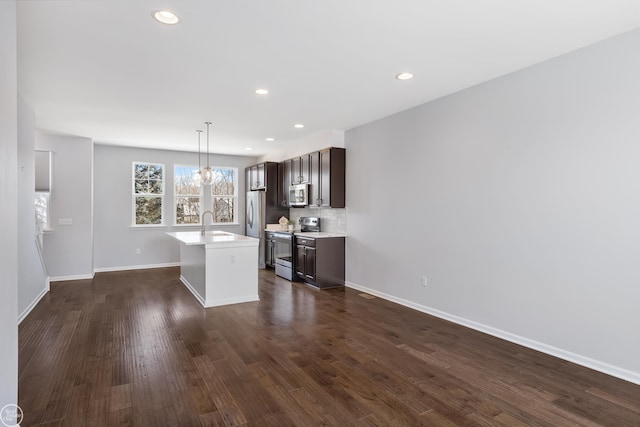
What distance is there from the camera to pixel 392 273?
16.2ft

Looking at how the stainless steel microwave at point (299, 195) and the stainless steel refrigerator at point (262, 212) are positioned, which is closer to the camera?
the stainless steel microwave at point (299, 195)

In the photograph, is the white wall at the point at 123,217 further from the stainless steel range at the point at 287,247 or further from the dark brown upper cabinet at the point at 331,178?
the dark brown upper cabinet at the point at 331,178

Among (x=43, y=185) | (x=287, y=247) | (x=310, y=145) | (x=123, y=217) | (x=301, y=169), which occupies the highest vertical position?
(x=310, y=145)

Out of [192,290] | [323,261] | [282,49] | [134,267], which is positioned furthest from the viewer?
[134,267]

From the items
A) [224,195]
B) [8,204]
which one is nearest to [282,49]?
[8,204]

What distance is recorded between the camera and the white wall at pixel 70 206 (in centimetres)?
623

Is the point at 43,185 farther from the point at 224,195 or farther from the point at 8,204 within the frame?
the point at 8,204

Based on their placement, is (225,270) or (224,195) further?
(224,195)

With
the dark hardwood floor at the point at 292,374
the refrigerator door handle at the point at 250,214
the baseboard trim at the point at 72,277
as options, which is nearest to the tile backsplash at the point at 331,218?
the refrigerator door handle at the point at 250,214

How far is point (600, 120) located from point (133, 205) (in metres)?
8.05

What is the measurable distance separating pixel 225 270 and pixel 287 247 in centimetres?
192

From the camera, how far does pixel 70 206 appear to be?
20.9 ft

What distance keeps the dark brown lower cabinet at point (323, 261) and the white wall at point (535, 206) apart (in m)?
1.20

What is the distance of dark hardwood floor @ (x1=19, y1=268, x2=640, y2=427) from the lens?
2236 mm
